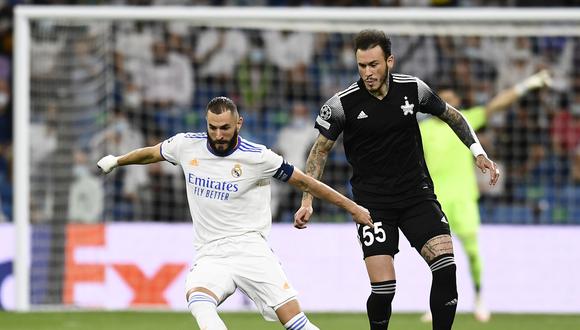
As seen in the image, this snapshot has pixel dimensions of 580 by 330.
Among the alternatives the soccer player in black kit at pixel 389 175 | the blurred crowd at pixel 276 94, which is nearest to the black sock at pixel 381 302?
the soccer player in black kit at pixel 389 175

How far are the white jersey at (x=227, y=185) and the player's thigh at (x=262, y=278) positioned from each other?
152mm

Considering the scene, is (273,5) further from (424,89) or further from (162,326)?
(424,89)

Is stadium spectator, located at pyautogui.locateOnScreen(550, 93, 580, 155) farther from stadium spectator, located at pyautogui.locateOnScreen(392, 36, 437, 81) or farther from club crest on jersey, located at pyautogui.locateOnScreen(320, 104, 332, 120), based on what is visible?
club crest on jersey, located at pyautogui.locateOnScreen(320, 104, 332, 120)

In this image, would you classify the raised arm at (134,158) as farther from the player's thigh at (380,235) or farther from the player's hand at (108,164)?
the player's thigh at (380,235)

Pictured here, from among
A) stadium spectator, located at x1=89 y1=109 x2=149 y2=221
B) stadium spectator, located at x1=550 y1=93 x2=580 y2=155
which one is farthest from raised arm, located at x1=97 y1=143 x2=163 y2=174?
stadium spectator, located at x1=550 y1=93 x2=580 y2=155

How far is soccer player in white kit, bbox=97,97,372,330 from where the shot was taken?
8.09 metres

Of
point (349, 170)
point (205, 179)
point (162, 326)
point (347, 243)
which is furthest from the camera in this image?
point (349, 170)

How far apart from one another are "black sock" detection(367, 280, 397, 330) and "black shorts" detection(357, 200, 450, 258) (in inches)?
8.2

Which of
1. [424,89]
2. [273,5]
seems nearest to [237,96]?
[273,5]

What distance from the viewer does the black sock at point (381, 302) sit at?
8477mm

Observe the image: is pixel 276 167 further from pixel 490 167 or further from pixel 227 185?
pixel 490 167

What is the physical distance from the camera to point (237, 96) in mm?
15711

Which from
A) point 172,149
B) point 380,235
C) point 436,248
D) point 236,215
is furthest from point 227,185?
point 436,248

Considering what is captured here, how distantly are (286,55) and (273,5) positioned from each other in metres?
2.64
